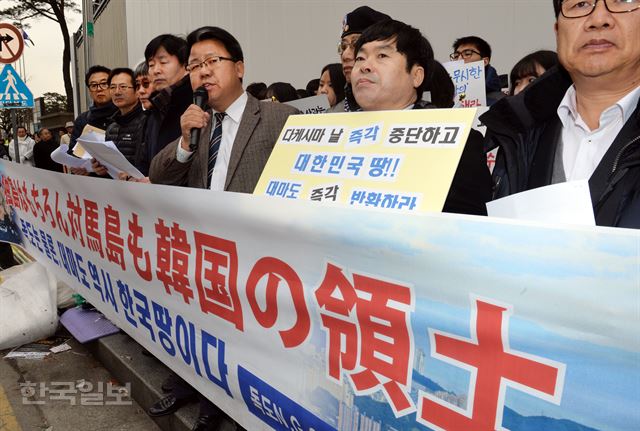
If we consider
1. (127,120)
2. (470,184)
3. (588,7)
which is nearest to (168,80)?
(127,120)

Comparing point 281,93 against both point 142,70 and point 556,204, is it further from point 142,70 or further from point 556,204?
point 556,204

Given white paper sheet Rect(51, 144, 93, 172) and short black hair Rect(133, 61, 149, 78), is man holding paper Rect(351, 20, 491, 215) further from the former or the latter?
white paper sheet Rect(51, 144, 93, 172)

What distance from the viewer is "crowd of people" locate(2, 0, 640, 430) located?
136cm

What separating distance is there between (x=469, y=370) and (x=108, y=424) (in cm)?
244

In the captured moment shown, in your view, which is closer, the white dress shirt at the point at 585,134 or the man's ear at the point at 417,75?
the white dress shirt at the point at 585,134

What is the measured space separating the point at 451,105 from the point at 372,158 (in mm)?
899

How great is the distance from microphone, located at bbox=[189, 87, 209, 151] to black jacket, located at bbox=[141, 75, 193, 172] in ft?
1.61

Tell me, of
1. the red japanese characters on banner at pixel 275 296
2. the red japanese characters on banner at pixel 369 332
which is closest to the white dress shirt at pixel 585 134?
the red japanese characters on banner at pixel 369 332

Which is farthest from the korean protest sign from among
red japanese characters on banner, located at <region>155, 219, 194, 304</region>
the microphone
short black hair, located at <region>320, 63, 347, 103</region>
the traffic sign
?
the traffic sign

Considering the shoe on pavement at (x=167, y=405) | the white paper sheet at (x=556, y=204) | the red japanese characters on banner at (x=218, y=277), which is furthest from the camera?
the shoe on pavement at (x=167, y=405)

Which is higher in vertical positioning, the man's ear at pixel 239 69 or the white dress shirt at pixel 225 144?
the man's ear at pixel 239 69

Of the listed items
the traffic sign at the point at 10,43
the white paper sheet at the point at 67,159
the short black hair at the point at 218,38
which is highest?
the traffic sign at the point at 10,43

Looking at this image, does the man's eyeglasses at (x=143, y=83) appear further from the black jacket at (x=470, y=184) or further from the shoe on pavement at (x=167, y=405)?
the black jacket at (x=470, y=184)

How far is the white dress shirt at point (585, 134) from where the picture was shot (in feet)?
4.63
